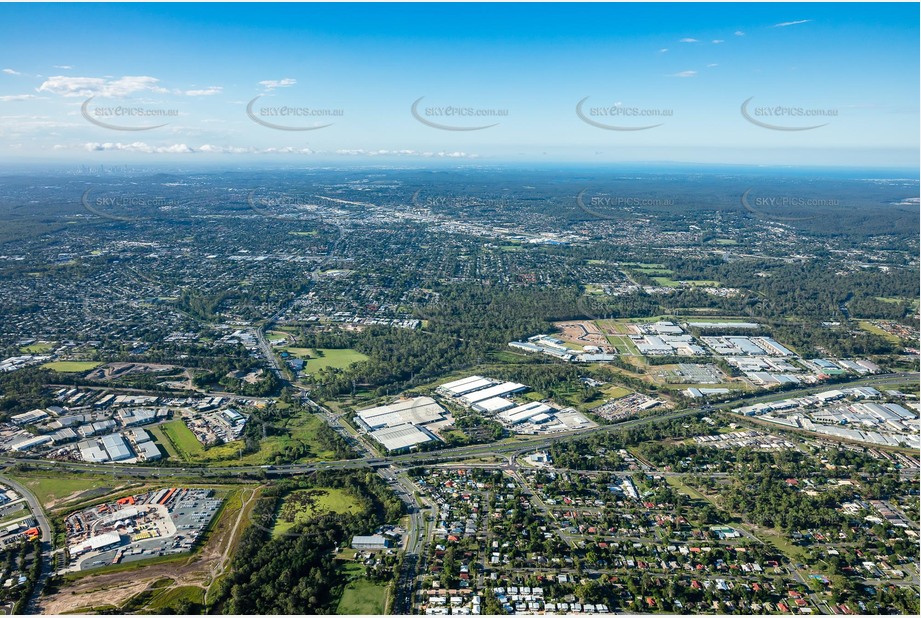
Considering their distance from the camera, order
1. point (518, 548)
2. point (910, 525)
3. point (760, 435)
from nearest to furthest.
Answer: point (518, 548), point (910, 525), point (760, 435)

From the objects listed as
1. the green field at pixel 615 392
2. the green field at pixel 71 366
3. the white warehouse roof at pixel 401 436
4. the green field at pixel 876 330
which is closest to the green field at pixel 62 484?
the white warehouse roof at pixel 401 436

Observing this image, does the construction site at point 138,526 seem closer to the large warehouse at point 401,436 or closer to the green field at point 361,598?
the green field at point 361,598

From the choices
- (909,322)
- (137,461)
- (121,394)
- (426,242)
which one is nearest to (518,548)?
(137,461)

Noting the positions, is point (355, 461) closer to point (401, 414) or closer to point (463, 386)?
point (401, 414)

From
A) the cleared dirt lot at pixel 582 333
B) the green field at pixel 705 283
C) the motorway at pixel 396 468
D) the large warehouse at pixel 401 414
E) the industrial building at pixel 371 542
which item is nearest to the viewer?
the motorway at pixel 396 468

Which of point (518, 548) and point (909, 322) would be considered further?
point (909, 322)

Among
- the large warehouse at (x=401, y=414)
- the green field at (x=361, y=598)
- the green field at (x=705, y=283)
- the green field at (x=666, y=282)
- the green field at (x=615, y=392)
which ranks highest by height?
the green field at (x=666, y=282)

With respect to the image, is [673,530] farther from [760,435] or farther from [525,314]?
[525,314]
